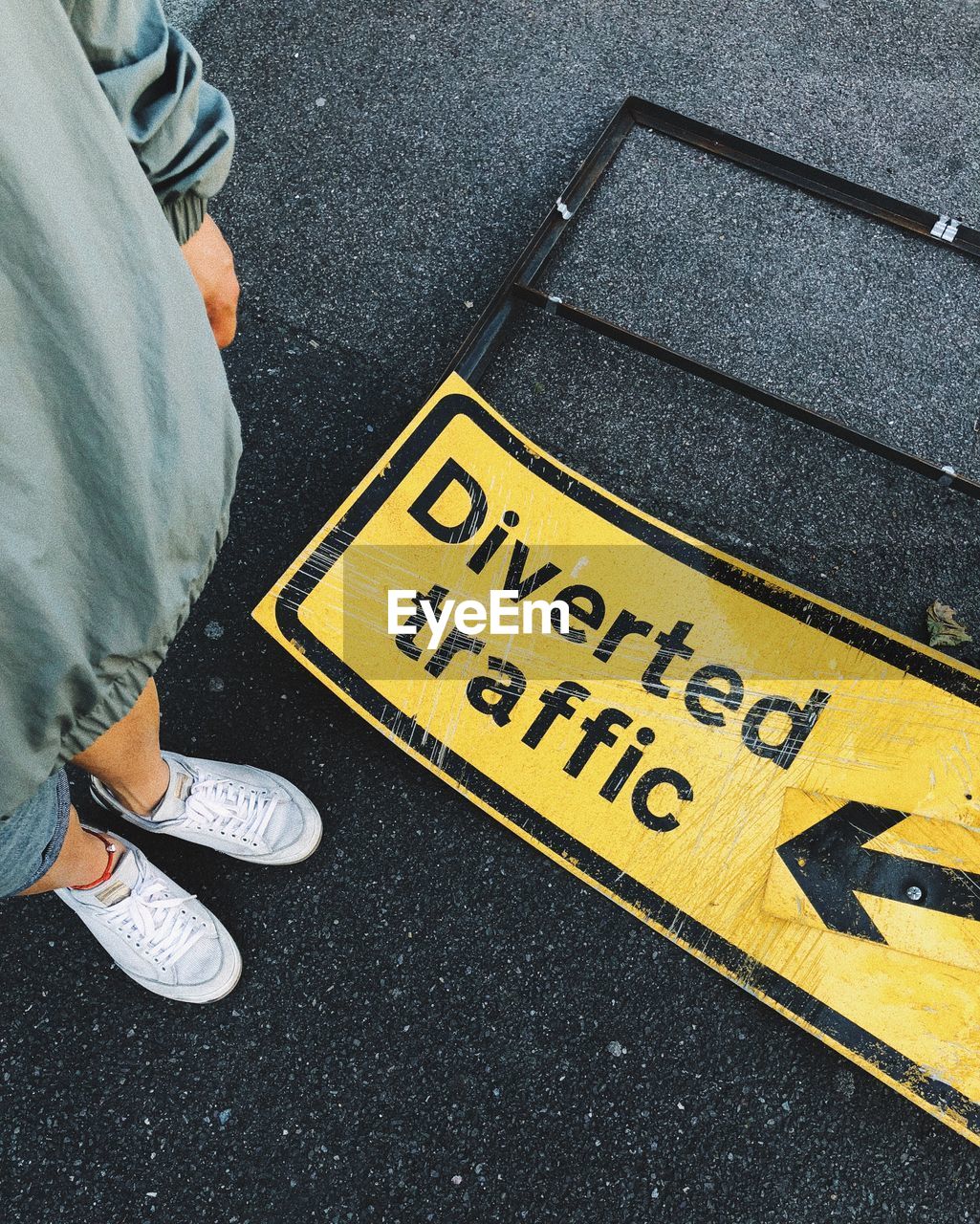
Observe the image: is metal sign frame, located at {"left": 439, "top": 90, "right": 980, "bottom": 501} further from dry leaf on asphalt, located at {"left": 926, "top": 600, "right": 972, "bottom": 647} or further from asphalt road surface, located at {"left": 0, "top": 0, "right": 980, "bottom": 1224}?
dry leaf on asphalt, located at {"left": 926, "top": 600, "right": 972, "bottom": 647}

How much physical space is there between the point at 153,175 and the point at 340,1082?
3.97ft

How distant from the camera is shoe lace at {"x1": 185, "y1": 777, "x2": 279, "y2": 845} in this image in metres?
1.41

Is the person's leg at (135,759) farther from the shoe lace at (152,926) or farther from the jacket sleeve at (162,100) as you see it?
the jacket sleeve at (162,100)

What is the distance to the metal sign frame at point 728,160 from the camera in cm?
178

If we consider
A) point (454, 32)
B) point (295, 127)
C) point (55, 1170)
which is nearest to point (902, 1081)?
point (55, 1170)

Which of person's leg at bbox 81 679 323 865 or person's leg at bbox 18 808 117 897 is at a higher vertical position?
person's leg at bbox 81 679 323 865

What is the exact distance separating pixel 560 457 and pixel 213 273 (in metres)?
0.92

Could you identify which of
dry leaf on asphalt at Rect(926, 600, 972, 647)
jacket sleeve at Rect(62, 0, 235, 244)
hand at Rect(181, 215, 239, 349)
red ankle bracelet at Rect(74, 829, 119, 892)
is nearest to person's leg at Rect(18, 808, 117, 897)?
red ankle bracelet at Rect(74, 829, 119, 892)

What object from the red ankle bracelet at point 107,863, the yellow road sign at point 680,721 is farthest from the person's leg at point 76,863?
the yellow road sign at point 680,721

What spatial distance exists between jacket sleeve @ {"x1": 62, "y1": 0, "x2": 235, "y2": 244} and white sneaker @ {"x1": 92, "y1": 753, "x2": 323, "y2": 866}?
83 cm

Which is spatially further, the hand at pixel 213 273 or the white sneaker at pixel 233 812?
the white sneaker at pixel 233 812

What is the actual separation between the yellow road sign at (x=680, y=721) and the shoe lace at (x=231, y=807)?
Result: 0.74 ft

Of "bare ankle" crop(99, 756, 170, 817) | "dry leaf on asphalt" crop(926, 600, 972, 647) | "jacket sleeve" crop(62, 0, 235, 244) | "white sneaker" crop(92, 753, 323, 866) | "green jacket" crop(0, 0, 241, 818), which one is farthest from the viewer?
"dry leaf on asphalt" crop(926, 600, 972, 647)

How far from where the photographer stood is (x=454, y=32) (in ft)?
7.37
